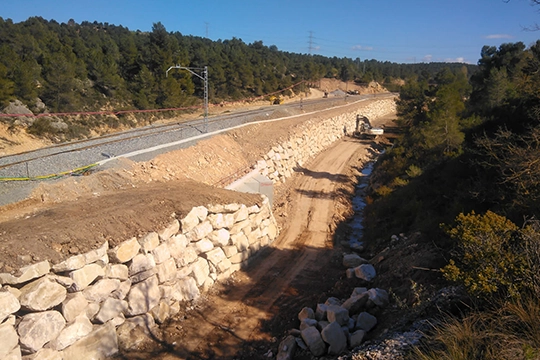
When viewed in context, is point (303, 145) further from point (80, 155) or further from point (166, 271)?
point (166, 271)

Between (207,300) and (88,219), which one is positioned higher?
(88,219)

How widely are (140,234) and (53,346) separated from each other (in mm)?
3264

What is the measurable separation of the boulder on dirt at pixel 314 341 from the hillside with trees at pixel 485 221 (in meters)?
2.84

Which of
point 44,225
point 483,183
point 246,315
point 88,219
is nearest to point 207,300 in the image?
point 246,315

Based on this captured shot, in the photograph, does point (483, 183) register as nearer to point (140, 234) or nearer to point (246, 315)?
point (246, 315)

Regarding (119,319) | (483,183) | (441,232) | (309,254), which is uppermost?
(483,183)

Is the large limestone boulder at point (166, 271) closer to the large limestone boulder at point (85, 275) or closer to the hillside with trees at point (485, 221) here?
the large limestone boulder at point (85, 275)

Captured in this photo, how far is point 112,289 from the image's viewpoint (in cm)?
934

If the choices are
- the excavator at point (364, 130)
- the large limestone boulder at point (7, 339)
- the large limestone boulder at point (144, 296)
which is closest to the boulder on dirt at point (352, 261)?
the large limestone boulder at point (144, 296)

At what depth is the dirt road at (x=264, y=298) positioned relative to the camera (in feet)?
32.4

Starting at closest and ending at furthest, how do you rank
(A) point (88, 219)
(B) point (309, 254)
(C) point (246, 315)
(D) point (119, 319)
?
(D) point (119, 319)
(A) point (88, 219)
(C) point (246, 315)
(B) point (309, 254)

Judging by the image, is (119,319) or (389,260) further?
(389,260)

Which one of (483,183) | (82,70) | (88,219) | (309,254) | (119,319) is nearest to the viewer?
(119,319)

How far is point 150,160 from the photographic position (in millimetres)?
16578
